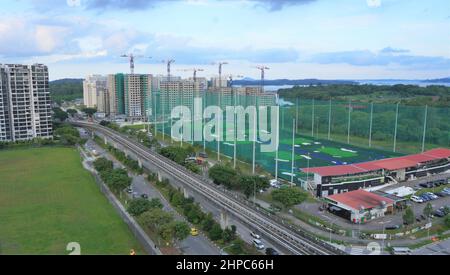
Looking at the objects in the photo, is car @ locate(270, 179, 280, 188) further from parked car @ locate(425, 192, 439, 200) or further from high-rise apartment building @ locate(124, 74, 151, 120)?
high-rise apartment building @ locate(124, 74, 151, 120)

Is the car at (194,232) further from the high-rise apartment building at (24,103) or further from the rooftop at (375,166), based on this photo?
the high-rise apartment building at (24,103)

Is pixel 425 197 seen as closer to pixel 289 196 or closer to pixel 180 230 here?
pixel 289 196
